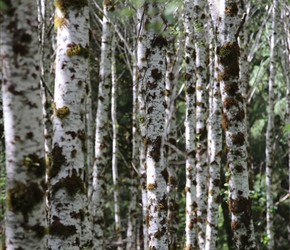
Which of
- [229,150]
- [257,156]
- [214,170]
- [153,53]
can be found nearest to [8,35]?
[153,53]

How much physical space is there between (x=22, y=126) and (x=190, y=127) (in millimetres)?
5821

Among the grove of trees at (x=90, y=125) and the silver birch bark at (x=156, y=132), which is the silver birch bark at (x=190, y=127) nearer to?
the grove of trees at (x=90, y=125)

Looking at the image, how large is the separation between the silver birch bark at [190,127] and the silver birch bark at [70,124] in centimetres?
438

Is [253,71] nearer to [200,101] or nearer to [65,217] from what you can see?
[200,101]

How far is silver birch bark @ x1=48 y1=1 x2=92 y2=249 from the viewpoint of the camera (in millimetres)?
3611

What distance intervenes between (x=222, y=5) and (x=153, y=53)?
0.95 m

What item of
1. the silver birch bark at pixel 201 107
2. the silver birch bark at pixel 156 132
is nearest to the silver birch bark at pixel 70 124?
the silver birch bark at pixel 156 132

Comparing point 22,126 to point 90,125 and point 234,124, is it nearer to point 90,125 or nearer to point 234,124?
point 234,124

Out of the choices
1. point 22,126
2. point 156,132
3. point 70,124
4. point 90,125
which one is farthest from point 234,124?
point 90,125

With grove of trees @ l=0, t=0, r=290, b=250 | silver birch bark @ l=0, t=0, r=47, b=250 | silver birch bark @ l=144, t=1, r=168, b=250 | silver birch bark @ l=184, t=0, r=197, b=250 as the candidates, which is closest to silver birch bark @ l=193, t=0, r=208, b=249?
grove of trees @ l=0, t=0, r=290, b=250

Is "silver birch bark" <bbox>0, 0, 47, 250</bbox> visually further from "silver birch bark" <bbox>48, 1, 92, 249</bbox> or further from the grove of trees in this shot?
"silver birch bark" <bbox>48, 1, 92, 249</bbox>

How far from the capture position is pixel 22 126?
2.60 metres

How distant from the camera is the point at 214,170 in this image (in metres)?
8.00

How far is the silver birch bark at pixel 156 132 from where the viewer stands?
5.22 meters
